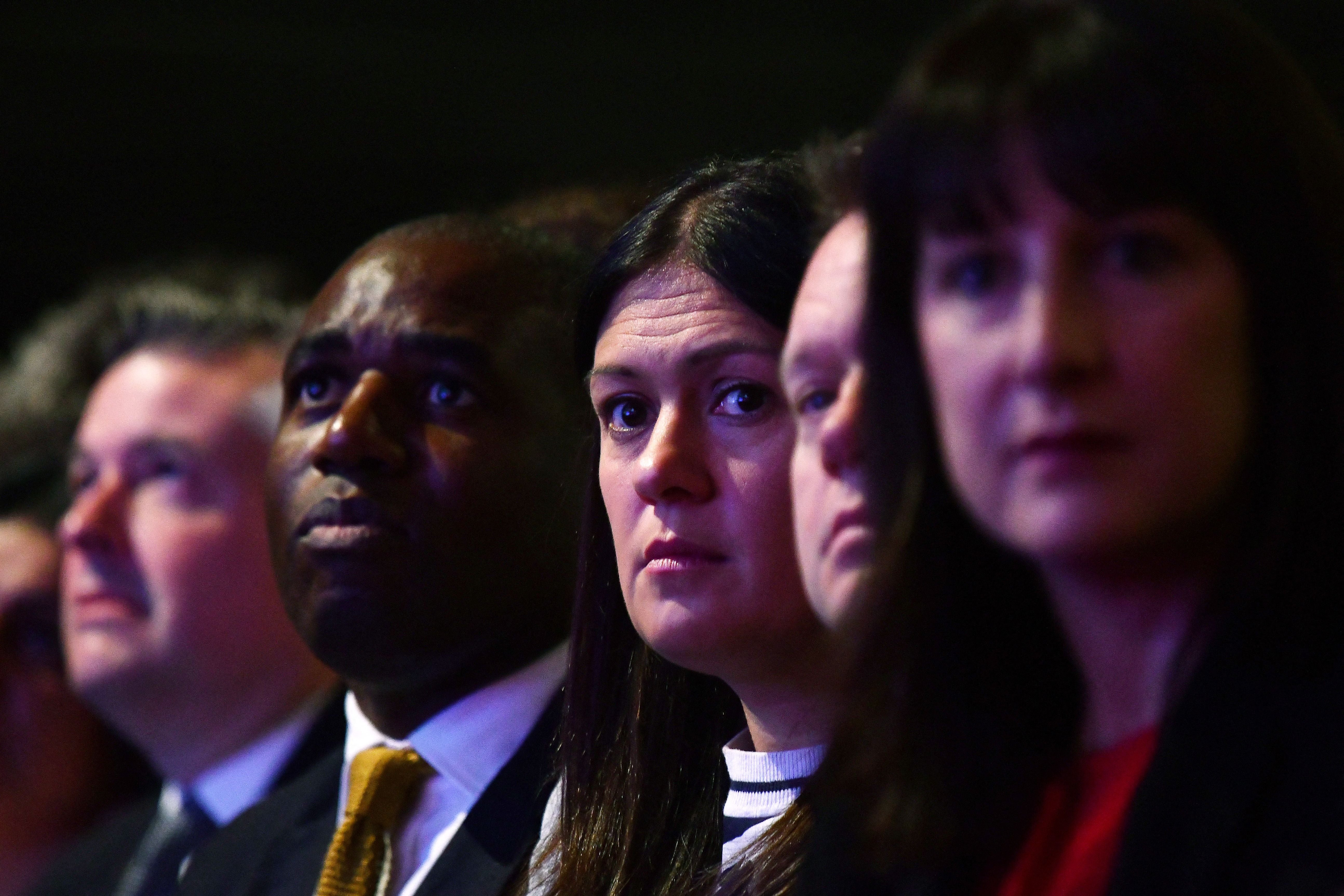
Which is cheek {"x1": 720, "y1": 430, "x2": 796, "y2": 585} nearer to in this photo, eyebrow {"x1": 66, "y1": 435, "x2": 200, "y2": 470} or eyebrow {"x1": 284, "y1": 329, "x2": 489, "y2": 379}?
eyebrow {"x1": 284, "y1": 329, "x2": 489, "y2": 379}

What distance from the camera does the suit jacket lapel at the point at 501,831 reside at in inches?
66.6

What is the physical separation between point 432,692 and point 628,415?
487 mm

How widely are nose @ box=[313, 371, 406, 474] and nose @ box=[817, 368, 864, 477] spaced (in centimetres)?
70

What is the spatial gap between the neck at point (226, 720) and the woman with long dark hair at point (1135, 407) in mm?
1557

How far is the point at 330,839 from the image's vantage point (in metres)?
1.90

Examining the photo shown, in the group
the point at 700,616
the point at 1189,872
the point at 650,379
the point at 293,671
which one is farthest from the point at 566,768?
the point at 293,671

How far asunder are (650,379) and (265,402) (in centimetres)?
118

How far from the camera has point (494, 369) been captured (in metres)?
1.88

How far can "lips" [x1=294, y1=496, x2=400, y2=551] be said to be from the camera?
177 cm

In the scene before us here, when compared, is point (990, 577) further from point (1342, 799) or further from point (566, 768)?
point (566, 768)

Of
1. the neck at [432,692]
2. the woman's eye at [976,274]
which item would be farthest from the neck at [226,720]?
the woman's eye at [976,274]

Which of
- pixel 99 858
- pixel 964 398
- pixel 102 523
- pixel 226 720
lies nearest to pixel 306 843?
pixel 226 720

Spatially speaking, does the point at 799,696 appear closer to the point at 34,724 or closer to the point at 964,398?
the point at 964,398

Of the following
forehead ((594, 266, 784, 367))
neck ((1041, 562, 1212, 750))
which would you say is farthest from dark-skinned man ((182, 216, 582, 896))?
neck ((1041, 562, 1212, 750))
